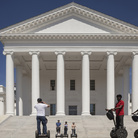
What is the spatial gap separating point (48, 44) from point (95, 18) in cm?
741

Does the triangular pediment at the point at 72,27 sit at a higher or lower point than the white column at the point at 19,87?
higher

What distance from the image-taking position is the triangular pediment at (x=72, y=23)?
134 feet

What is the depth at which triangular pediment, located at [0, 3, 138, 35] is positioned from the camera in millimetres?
40875

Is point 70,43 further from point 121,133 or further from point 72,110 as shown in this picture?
point 121,133

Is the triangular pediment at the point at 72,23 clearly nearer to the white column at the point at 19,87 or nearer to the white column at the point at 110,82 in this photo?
the white column at the point at 110,82

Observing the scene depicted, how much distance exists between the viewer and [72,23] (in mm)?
41656

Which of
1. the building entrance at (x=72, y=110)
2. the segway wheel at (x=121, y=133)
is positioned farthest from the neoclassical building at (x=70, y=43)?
the segway wheel at (x=121, y=133)

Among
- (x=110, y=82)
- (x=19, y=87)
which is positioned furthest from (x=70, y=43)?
(x=19, y=87)

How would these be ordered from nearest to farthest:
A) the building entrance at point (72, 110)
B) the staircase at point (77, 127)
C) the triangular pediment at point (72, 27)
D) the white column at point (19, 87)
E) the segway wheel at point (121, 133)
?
1. the segway wheel at point (121, 133)
2. the staircase at point (77, 127)
3. the triangular pediment at point (72, 27)
4. the white column at point (19, 87)
5. the building entrance at point (72, 110)

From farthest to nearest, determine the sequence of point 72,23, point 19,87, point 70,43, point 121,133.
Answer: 1. point 19,87
2. point 72,23
3. point 70,43
4. point 121,133

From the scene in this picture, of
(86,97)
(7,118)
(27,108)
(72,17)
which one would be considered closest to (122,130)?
(7,118)

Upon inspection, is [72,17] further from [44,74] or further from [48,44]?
[44,74]

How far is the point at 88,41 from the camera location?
4134cm

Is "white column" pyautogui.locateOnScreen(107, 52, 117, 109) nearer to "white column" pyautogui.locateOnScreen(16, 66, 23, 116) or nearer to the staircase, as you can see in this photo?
the staircase
